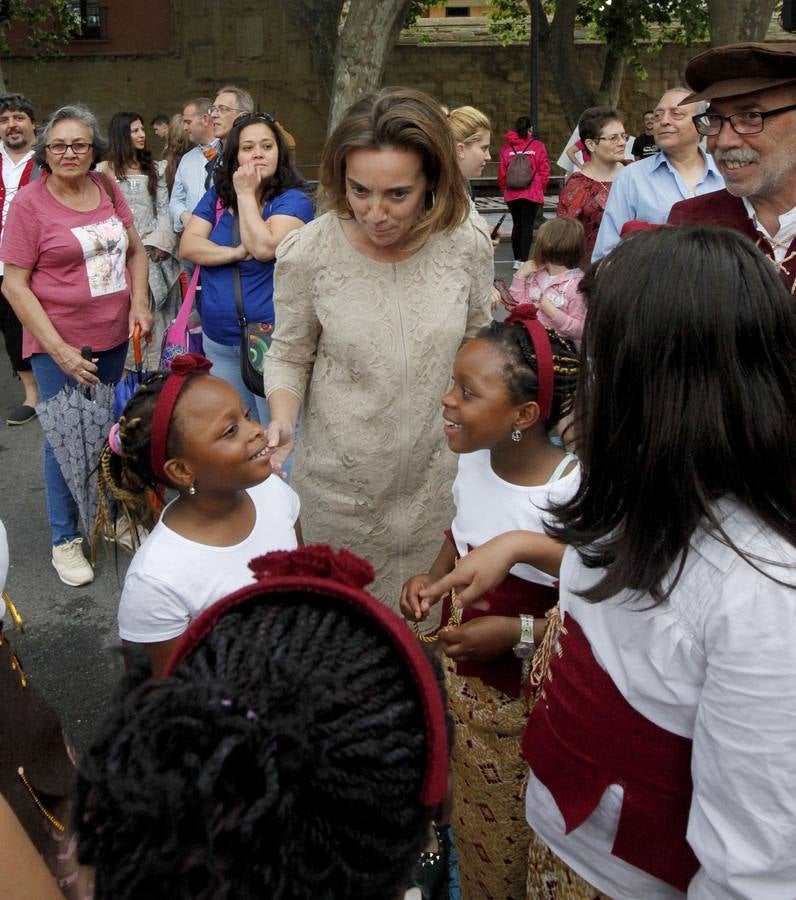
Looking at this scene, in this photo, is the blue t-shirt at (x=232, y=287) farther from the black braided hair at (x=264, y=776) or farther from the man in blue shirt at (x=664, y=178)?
the black braided hair at (x=264, y=776)

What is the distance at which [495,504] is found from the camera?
207cm

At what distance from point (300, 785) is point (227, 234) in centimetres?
341

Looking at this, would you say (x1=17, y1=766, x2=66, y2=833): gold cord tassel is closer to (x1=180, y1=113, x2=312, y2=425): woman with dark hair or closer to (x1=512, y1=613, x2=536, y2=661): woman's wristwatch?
(x1=512, y1=613, x2=536, y2=661): woman's wristwatch

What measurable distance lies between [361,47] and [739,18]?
4.61 meters

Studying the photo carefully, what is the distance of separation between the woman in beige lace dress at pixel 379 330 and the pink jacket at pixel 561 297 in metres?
1.89

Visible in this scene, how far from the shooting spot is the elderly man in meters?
2.50

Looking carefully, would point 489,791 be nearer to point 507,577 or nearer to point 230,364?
point 507,577

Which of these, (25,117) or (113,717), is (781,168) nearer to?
(113,717)

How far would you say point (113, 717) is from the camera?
0.96 meters

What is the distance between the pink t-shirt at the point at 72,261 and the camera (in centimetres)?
390

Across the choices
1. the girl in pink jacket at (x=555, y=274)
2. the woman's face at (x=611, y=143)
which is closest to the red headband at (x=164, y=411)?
the girl in pink jacket at (x=555, y=274)

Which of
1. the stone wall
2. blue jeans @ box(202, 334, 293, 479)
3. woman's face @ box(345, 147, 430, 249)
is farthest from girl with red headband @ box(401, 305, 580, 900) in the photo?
the stone wall

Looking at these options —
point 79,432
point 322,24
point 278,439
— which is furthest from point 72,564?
point 322,24

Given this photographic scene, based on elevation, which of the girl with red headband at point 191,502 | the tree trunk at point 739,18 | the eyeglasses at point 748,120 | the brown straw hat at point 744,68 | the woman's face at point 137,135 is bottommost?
the girl with red headband at point 191,502
